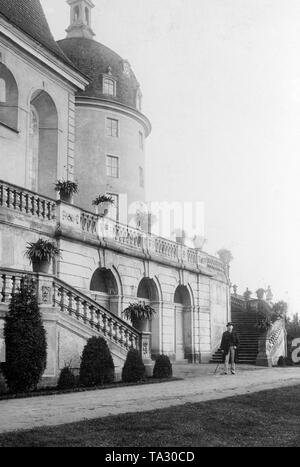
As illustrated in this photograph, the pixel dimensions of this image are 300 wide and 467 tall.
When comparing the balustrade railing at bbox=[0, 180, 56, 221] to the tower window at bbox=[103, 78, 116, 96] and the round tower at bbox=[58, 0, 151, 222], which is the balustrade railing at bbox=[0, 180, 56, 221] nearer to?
the round tower at bbox=[58, 0, 151, 222]

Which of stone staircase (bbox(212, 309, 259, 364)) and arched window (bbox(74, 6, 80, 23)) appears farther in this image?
arched window (bbox(74, 6, 80, 23))

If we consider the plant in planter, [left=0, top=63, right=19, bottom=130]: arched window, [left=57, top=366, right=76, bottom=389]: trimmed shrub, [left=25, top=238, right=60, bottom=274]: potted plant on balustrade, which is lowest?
[left=57, top=366, right=76, bottom=389]: trimmed shrub

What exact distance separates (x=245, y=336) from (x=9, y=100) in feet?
61.8

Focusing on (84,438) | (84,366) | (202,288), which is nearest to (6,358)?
(84,366)

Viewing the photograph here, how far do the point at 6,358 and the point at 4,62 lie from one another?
564 inches

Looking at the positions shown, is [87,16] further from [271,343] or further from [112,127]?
[271,343]

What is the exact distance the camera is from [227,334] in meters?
22.9

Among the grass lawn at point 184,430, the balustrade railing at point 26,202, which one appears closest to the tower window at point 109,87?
the balustrade railing at point 26,202

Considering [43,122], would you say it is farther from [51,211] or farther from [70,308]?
[70,308]

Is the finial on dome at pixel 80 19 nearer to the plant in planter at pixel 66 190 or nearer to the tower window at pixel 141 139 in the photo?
the tower window at pixel 141 139

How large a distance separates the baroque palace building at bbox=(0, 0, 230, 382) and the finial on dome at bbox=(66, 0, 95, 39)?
14.5 ft

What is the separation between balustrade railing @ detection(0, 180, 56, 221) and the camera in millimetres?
20578

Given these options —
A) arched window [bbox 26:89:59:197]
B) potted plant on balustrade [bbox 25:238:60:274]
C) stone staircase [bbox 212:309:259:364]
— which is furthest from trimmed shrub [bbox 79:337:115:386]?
stone staircase [bbox 212:309:259:364]

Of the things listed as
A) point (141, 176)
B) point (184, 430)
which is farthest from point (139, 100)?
point (184, 430)
